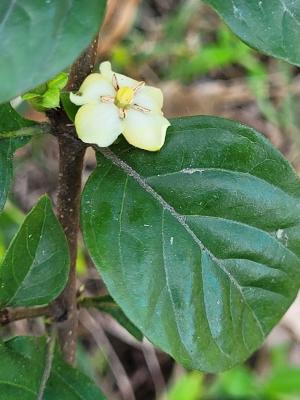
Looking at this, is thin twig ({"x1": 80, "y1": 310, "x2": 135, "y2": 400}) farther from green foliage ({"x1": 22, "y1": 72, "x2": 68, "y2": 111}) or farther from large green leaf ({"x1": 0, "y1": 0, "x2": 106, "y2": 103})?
large green leaf ({"x1": 0, "y1": 0, "x2": 106, "y2": 103})

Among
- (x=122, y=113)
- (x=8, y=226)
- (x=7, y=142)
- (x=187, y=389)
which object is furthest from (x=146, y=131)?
(x=187, y=389)

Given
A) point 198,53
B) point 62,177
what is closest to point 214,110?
point 198,53

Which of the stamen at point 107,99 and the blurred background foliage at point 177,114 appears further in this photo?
the blurred background foliage at point 177,114

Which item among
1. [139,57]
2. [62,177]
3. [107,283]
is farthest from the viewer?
[139,57]

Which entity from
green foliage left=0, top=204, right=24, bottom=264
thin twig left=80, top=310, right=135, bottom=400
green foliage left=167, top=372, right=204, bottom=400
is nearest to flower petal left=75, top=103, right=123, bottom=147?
green foliage left=0, top=204, right=24, bottom=264

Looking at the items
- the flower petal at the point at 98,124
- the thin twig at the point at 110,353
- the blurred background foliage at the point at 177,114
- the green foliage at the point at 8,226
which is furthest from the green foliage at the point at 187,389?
the flower petal at the point at 98,124

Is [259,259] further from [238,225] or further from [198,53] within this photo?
[198,53]

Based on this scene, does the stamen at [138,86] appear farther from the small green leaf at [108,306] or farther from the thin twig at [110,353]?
the thin twig at [110,353]
